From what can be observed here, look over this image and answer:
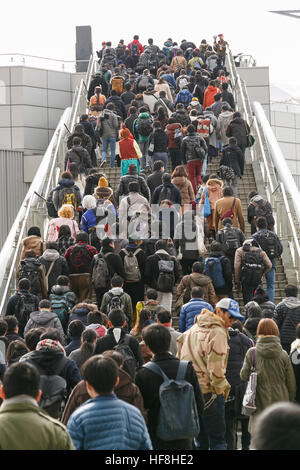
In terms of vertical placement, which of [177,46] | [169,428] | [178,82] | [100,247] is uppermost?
[177,46]

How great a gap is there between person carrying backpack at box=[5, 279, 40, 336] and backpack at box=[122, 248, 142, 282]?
1.67 m

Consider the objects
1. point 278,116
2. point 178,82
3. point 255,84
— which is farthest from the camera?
point 278,116

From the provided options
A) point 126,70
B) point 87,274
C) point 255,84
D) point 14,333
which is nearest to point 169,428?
point 14,333

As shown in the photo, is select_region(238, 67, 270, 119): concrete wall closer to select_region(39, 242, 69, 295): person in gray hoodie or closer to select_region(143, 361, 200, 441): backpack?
select_region(39, 242, 69, 295): person in gray hoodie

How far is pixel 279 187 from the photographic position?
15922 millimetres

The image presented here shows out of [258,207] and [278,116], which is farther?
[278,116]

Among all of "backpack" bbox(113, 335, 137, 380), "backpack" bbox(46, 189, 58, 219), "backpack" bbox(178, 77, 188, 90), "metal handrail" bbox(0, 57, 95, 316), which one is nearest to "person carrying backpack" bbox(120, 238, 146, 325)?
"metal handrail" bbox(0, 57, 95, 316)

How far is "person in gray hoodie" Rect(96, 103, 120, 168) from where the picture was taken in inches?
752

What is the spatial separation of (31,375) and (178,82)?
18849 millimetres

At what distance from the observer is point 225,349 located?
8.12 meters

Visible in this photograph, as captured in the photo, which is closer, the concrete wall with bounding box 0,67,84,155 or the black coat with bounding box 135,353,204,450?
the black coat with bounding box 135,353,204,450

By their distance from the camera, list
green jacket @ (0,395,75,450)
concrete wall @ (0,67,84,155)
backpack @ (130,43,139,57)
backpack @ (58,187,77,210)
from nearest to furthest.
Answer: green jacket @ (0,395,75,450), backpack @ (58,187,77,210), backpack @ (130,43,139,57), concrete wall @ (0,67,84,155)

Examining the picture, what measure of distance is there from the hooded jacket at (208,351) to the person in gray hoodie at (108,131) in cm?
1130

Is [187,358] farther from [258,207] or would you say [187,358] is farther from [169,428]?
[258,207]
